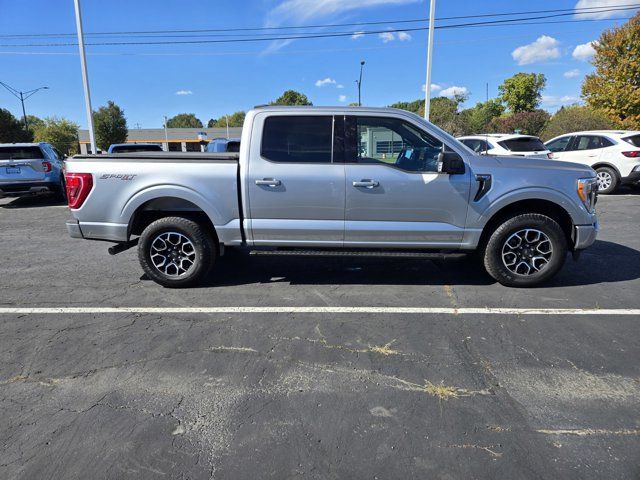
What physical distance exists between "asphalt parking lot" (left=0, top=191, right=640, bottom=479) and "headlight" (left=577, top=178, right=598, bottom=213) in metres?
0.97

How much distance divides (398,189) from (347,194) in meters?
0.55

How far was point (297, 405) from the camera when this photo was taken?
2.79m

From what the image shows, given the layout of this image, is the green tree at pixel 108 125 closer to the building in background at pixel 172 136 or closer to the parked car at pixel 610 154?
the building in background at pixel 172 136

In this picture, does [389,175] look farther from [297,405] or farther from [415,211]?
[297,405]

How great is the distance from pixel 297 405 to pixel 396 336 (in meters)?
1.27

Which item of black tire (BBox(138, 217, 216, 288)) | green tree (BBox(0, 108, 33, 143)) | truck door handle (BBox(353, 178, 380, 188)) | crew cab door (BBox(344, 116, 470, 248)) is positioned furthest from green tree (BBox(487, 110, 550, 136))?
green tree (BBox(0, 108, 33, 143))

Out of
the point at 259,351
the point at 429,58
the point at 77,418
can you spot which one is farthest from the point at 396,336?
the point at 429,58

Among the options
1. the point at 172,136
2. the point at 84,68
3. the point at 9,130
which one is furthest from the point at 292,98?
the point at 84,68

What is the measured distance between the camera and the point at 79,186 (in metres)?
4.72

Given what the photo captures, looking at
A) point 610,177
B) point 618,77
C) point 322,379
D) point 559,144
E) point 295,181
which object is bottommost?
point 322,379

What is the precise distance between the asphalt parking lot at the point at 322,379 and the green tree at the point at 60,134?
72453 mm

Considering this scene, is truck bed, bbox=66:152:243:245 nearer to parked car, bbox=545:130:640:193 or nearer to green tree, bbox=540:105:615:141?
parked car, bbox=545:130:640:193

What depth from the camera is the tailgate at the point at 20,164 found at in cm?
1180

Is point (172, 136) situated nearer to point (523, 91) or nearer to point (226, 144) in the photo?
point (523, 91)
